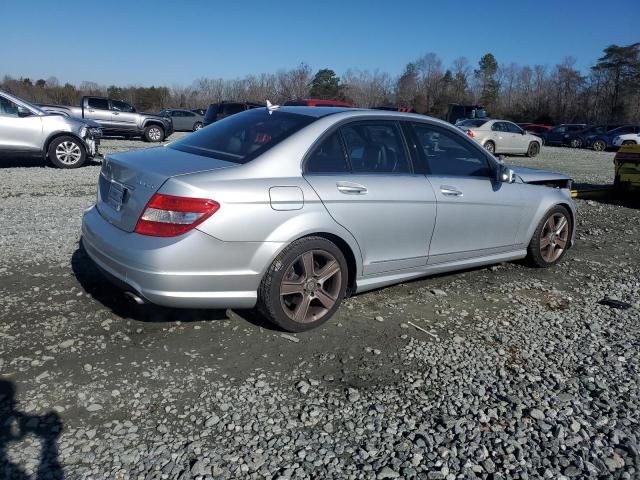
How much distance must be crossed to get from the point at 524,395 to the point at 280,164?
2.12 meters

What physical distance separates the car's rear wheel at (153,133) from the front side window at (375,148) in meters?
18.4

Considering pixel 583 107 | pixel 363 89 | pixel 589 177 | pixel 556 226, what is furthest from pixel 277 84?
pixel 556 226

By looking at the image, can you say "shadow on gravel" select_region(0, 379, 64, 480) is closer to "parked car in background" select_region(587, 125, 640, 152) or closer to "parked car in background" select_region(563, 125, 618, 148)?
"parked car in background" select_region(587, 125, 640, 152)

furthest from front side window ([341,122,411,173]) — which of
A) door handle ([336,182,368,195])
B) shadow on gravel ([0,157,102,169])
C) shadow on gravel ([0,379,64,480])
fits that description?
shadow on gravel ([0,157,102,169])

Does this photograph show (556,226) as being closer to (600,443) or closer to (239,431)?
(600,443)

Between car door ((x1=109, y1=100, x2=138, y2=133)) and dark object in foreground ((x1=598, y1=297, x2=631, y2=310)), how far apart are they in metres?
19.2

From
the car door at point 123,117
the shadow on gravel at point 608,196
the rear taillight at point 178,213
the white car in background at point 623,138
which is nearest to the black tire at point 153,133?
the car door at point 123,117

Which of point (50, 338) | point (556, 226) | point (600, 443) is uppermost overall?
point (556, 226)

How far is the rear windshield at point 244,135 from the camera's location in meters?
3.84

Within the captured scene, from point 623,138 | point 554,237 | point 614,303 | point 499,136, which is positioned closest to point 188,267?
point 614,303

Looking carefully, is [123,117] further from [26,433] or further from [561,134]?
[561,134]

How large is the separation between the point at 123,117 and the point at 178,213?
1903 cm

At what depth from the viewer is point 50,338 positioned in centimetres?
356

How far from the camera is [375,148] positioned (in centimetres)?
427
